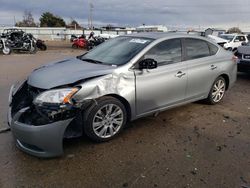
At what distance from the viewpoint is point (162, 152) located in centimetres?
335

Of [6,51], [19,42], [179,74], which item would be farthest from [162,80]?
[19,42]

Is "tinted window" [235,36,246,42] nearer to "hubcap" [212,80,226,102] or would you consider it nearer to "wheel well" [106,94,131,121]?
"hubcap" [212,80,226,102]

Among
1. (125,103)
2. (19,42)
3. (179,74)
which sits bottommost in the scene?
(125,103)

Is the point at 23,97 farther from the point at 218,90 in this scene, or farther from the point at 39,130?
the point at 218,90

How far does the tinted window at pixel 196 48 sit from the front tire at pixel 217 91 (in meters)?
0.70

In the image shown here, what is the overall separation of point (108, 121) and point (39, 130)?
102 centimetres

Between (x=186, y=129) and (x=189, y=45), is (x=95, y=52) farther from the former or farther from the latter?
(x=186, y=129)

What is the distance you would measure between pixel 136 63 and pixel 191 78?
51.2 inches

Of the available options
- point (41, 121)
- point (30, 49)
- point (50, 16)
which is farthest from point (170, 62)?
point (50, 16)

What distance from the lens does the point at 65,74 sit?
3395mm

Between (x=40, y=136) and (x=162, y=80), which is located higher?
(x=162, y=80)

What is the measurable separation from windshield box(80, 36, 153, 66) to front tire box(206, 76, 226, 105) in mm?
1943

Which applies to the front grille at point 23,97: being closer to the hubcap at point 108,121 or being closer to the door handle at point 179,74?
the hubcap at point 108,121

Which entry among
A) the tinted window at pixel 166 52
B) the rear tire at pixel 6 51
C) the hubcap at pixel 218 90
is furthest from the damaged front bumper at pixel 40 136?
the rear tire at pixel 6 51
